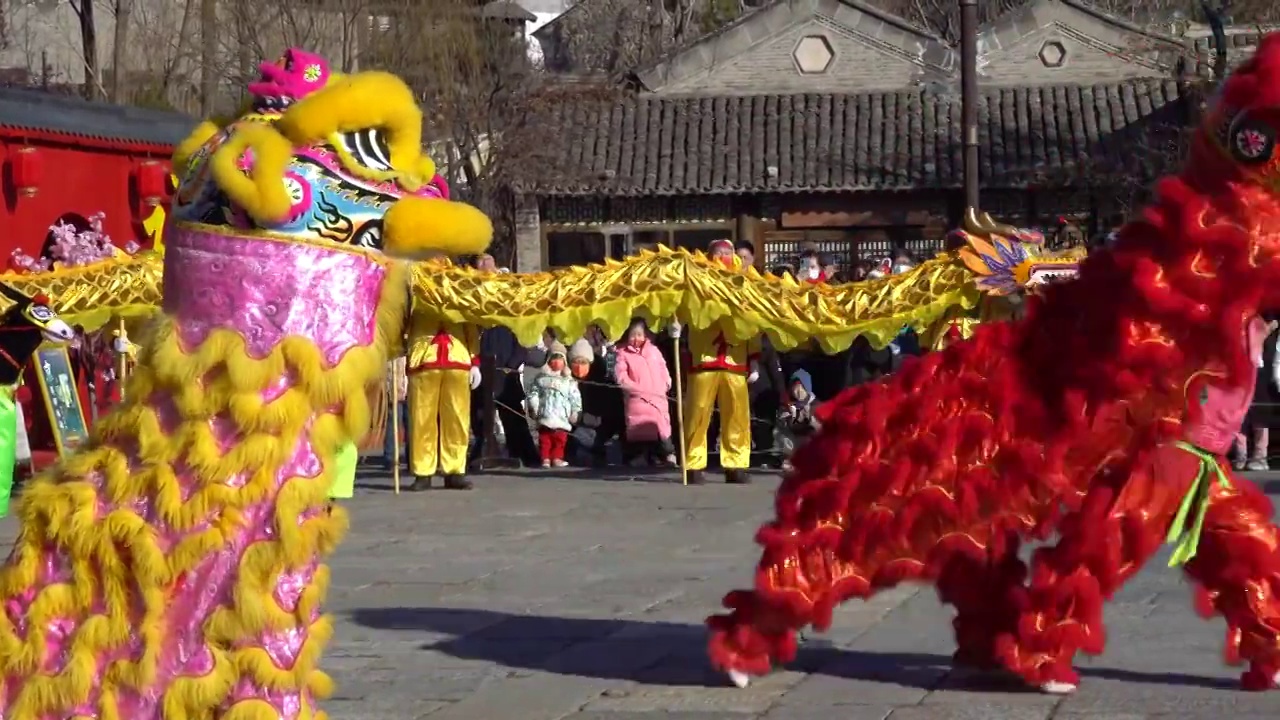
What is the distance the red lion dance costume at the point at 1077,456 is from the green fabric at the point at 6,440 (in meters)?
6.83

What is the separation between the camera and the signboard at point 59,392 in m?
14.0

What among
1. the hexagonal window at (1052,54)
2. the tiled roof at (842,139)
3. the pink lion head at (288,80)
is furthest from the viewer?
the hexagonal window at (1052,54)

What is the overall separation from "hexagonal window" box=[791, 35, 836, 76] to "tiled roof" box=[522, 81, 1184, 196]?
0.79 meters

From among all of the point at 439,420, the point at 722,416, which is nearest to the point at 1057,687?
the point at 722,416

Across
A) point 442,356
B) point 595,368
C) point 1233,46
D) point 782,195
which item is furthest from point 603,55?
point 442,356

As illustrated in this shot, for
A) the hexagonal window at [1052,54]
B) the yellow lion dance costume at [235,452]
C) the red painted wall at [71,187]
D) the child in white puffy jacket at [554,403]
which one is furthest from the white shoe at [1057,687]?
the hexagonal window at [1052,54]

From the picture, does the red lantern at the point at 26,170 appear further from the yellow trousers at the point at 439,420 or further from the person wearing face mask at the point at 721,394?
the person wearing face mask at the point at 721,394

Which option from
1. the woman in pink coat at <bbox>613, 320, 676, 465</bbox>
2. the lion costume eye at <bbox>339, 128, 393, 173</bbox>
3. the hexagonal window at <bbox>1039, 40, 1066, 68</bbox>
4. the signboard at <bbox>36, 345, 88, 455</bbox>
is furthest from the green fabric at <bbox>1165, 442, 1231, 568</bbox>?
the hexagonal window at <bbox>1039, 40, 1066, 68</bbox>

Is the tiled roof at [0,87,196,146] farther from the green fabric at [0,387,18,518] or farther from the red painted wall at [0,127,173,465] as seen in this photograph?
the green fabric at [0,387,18,518]

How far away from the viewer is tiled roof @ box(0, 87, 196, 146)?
16656mm

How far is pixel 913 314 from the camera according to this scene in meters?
13.1

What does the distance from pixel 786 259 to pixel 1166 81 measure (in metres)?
6.23

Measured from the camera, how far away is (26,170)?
16109 millimetres

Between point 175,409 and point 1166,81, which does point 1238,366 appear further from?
point 1166,81
